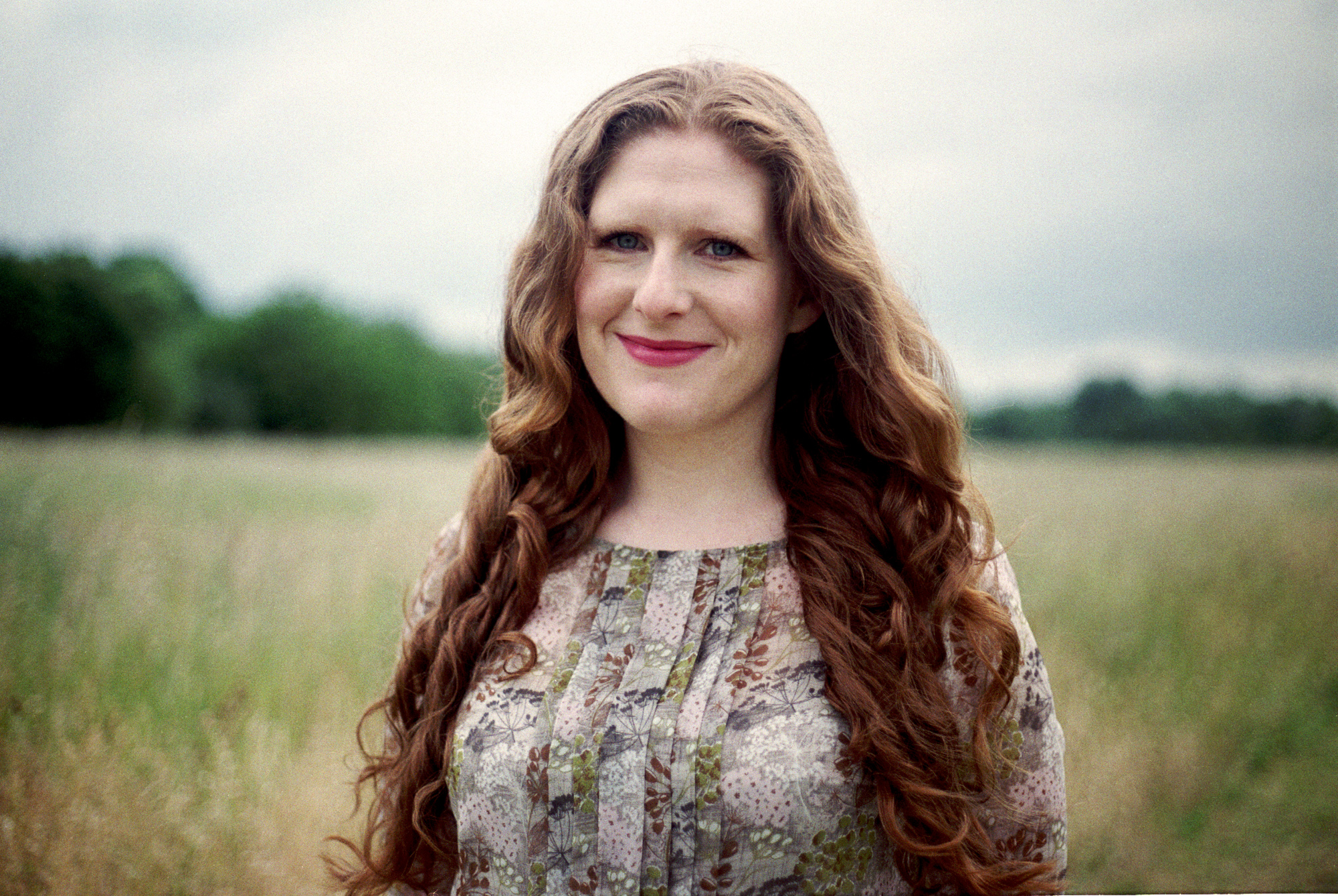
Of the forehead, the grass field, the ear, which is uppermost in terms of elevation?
the forehead

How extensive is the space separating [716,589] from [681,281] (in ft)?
1.81

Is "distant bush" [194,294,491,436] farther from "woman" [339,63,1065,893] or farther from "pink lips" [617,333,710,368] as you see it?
"pink lips" [617,333,710,368]

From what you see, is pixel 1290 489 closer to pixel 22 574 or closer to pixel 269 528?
pixel 269 528

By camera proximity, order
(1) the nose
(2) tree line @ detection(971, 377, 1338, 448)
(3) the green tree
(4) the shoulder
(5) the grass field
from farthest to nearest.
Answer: (2) tree line @ detection(971, 377, 1338, 448) → (3) the green tree → (5) the grass field → (4) the shoulder → (1) the nose

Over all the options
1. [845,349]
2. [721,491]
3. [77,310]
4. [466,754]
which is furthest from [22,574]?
[845,349]

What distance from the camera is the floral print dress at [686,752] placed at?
4.03ft

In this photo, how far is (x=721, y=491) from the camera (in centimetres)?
155

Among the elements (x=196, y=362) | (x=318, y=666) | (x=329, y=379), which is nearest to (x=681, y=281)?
(x=318, y=666)

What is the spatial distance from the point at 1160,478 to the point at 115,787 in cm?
472

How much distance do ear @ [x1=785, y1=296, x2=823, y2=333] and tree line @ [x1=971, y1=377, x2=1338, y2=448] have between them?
6.83ft

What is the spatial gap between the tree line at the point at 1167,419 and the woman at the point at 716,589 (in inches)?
82.7

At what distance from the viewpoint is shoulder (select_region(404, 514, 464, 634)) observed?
66.2 inches

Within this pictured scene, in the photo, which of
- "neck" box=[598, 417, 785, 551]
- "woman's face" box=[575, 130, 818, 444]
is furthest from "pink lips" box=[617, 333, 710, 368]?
"neck" box=[598, 417, 785, 551]

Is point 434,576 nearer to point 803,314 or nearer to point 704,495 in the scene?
point 704,495
